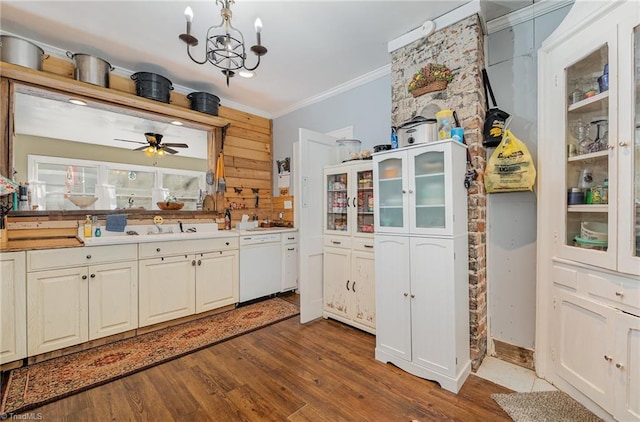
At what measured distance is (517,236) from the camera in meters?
2.23

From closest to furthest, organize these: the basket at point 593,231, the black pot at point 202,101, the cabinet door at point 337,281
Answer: the basket at point 593,231
the cabinet door at point 337,281
the black pot at point 202,101

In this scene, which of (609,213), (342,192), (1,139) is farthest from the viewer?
(342,192)

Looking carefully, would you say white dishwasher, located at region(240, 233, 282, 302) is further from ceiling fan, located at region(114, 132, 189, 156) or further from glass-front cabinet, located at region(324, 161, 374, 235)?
ceiling fan, located at region(114, 132, 189, 156)

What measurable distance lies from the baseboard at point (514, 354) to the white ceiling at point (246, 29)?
271cm

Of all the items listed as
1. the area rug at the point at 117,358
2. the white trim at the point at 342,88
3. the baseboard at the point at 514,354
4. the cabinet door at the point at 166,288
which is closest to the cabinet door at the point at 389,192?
the baseboard at the point at 514,354

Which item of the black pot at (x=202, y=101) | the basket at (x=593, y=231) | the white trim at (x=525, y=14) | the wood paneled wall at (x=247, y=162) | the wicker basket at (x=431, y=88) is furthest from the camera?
the wood paneled wall at (x=247, y=162)

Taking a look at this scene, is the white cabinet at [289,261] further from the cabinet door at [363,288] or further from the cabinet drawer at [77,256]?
the cabinet drawer at [77,256]

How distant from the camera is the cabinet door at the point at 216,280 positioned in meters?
3.11

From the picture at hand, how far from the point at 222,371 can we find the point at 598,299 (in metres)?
2.59

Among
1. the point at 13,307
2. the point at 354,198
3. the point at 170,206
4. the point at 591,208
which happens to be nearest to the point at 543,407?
the point at 591,208

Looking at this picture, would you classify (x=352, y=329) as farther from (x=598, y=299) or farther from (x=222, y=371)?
(x=598, y=299)

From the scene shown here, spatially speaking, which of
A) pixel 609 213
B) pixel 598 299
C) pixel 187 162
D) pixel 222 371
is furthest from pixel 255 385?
pixel 187 162

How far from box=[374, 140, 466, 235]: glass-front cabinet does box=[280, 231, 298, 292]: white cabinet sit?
190 centimetres

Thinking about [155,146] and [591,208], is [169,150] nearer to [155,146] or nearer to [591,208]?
[155,146]
